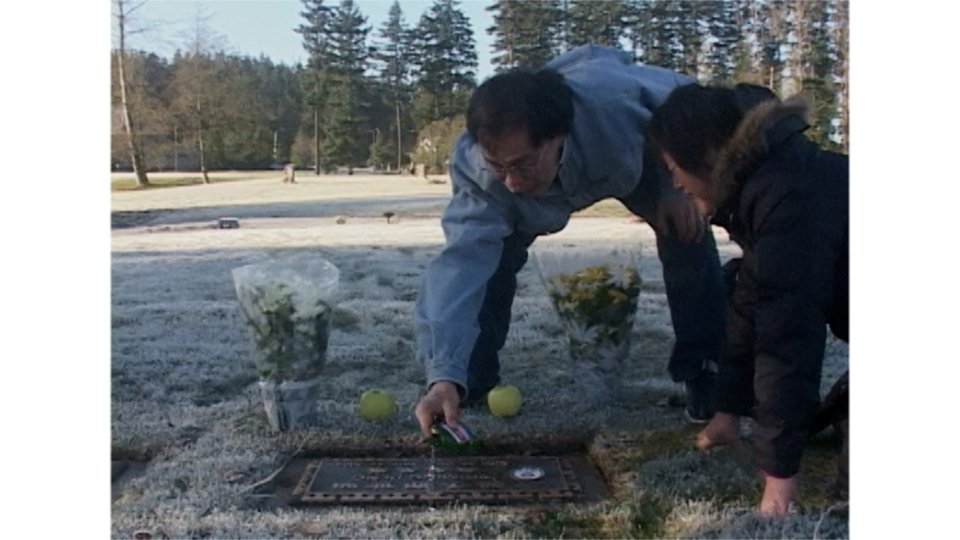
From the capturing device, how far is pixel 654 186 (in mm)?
2832

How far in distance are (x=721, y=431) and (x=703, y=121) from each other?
858mm

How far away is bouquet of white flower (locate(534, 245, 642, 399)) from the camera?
2982 mm

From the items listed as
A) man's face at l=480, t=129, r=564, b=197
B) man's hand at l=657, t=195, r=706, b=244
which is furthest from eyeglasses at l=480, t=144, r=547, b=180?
man's hand at l=657, t=195, r=706, b=244

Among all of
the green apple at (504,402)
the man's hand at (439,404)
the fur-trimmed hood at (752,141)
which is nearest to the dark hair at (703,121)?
the fur-trimmed hood at (752,141)

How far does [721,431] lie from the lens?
7.80ft

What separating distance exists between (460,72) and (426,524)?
4.54 feet

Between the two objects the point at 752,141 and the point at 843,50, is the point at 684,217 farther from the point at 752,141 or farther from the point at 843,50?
the point at 752,141

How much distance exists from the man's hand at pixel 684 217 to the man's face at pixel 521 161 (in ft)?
1.48

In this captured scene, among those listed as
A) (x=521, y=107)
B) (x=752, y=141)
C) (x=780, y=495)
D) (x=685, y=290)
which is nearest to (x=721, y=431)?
(x=780, y=495)

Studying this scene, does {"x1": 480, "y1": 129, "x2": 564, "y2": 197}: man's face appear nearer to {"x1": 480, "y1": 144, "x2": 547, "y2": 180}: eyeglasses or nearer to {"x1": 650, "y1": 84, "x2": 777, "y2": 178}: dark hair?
{"x1": 480, "y1": 144, "x2": 547, "y2": 180}: eyeglasses

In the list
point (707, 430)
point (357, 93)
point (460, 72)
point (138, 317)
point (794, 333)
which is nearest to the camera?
point (794, 333)
